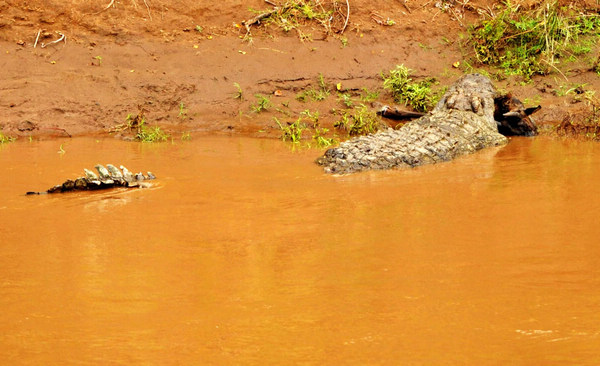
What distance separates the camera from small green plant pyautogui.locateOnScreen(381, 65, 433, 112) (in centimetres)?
916

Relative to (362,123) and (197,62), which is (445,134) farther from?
(197,62)

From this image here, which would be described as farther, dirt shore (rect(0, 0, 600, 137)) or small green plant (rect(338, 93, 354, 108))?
small green plant (rect(338, 93, 354, 108))

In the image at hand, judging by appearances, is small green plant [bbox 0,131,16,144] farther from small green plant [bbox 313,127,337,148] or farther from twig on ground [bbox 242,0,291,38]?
twig on ground [bbox 242,0,291,38]

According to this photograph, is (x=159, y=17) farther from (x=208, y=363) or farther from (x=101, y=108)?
(x=208, y=363)

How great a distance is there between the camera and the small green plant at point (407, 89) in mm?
9156

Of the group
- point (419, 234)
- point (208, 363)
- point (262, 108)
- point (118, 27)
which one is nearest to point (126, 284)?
point (208, 363)

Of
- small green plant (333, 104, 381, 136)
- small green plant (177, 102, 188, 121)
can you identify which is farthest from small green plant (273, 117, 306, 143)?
small green plant (177, 102, 188, 121)

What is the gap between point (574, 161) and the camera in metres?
6.65

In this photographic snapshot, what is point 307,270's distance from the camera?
378cm

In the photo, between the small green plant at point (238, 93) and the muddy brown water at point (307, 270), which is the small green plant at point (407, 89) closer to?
the small green plant at point (238, 93)

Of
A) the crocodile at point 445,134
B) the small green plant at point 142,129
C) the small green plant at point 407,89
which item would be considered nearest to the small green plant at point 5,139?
the small green plant at point 142,129

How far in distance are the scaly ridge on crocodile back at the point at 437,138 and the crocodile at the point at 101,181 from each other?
158cm

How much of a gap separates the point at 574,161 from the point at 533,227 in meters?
A: 2.46

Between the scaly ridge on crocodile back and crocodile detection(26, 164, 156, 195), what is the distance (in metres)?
1.58
